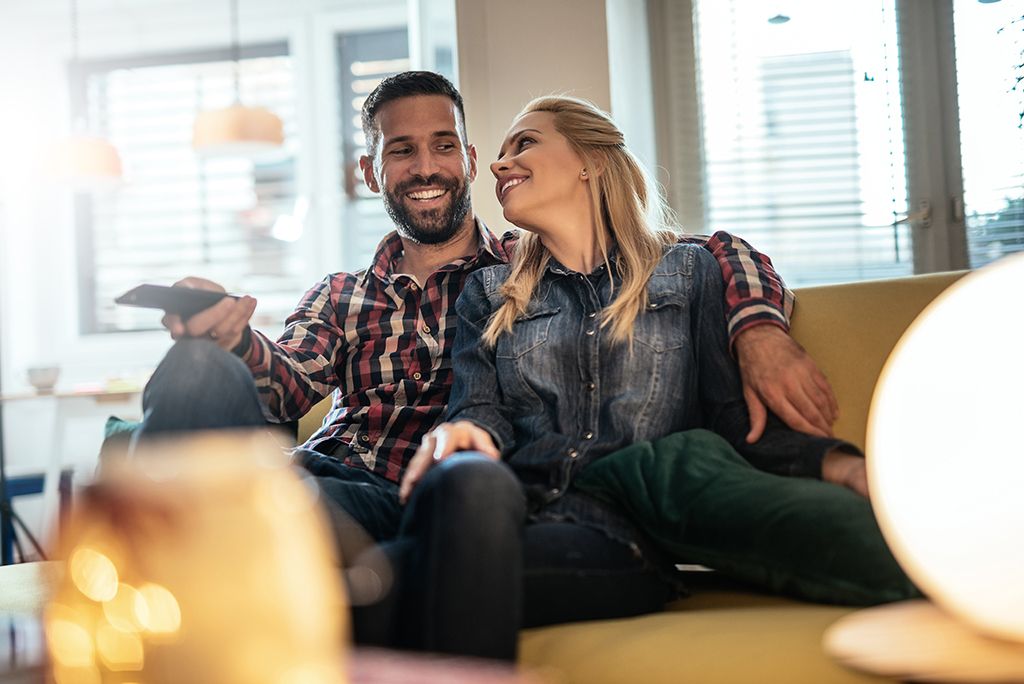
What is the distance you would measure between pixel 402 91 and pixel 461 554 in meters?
1.32

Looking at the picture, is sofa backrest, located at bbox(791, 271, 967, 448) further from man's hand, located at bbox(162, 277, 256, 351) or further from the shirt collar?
man's hand, located at bbox(162, 277, 256, 351)

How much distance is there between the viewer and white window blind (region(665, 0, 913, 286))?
3320mm

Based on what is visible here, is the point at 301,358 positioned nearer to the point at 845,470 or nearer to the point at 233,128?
the point at 845,470

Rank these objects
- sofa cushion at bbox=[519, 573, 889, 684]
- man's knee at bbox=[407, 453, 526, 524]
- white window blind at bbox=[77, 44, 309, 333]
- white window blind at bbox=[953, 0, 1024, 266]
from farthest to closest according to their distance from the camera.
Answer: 1. white window blind at bbox=[77, 44, 309, 333]
2. white window blind at bbox=[953, 0, 1024, 266]
3. man's knee at bbox=[407, 453, 526, 524]
4. sofa cushion at bbox=[519, 573, 889, 684]

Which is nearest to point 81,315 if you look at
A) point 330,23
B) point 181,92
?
point 181,92

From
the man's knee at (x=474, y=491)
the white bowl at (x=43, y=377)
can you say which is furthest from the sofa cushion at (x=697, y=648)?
the white bowl at (x=43, y=377)

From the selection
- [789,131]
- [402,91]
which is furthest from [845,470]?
[789,131]

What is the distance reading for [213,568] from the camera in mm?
600

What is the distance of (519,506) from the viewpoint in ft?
4.08

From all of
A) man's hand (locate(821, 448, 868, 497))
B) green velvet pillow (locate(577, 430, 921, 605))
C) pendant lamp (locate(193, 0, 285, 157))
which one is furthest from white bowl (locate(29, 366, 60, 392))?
man's hand (locate(821, 448, 868, 497))

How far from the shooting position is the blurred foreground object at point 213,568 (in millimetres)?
599

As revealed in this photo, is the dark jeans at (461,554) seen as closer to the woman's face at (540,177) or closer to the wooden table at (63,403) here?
the woman's face at (540,177)

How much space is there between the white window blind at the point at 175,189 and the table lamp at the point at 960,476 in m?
4.87

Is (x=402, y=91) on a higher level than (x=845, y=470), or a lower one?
higher
